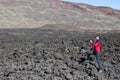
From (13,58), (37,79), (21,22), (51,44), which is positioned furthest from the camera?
(21,22)

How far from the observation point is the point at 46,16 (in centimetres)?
6300

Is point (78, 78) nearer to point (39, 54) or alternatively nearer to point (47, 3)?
point (39, 54)

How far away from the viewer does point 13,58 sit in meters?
16.5

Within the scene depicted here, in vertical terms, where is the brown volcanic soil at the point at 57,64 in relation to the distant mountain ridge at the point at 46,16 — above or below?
above

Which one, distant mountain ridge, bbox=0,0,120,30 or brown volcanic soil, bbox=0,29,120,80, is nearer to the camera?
brown volcanic soil, bbox=0,29,120,80

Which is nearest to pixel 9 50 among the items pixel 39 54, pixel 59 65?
pixel 39 54

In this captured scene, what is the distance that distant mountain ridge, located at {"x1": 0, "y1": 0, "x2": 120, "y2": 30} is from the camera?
5625 cm

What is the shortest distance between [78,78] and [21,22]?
43.9 m

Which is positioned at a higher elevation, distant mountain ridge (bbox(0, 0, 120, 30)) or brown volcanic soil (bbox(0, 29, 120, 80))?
brown volcanic soil (bbox(0, 29, 120, 80))

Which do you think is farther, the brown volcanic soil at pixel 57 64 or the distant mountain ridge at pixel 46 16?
the distant mountain ridge at pixel 46 16

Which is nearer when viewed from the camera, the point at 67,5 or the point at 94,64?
the point at 94,64

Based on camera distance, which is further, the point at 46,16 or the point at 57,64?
the point at 46,16

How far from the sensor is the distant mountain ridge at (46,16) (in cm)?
5625

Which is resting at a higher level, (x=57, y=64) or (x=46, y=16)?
(x=57, y=64)
